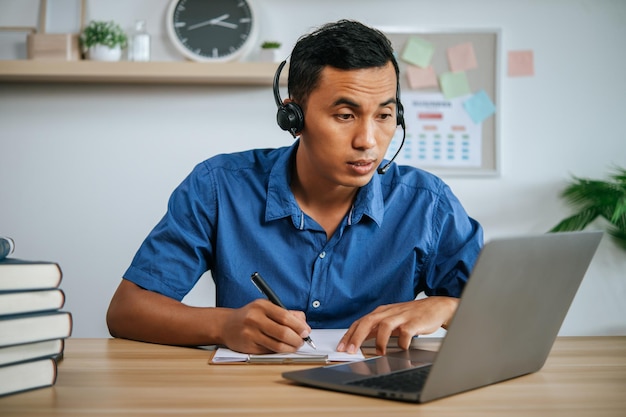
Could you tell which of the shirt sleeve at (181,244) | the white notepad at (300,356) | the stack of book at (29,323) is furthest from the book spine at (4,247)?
the shirt sleeve at (181,244)

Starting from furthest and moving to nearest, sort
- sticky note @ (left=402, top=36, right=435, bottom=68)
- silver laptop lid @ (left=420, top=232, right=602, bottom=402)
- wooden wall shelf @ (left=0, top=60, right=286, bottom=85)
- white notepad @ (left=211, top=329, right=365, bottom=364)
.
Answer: sticky note @ (left=402, top=36, right=435, bottom=68) → wooden wall shelf @ (left=0, top=60, right=286, bottom=85) → white notepad @ (left=211, top=329, right=365, bottom=364) → silver laptop lid @ (left=420, top=232, right=602, bottom=402)

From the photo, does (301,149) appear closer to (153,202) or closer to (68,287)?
(153,202)

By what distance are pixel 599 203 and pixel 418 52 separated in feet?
3.03

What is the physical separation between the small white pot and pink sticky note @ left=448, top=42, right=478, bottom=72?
4.31ft

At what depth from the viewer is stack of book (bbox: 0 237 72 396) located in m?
0.89

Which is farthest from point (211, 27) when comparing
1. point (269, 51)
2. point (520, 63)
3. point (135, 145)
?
point (520, 63)

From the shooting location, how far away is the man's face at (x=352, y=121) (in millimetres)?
1496

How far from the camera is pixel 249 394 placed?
92 cm

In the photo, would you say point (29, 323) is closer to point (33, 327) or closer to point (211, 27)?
point (33, 327)

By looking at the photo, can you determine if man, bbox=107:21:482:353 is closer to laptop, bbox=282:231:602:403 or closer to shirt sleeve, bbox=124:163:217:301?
shirt sleeve, bbox=124:163:217:301

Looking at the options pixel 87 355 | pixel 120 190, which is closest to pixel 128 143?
pixel 120 190

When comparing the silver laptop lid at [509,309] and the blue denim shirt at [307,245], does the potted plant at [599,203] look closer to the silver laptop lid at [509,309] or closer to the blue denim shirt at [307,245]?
the blue denim shirt at [307,245]

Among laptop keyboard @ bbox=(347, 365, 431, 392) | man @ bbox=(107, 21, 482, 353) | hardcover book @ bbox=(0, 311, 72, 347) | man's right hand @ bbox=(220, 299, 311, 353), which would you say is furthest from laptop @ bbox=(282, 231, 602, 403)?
man @ bbox=(107, 21, 482, 353)

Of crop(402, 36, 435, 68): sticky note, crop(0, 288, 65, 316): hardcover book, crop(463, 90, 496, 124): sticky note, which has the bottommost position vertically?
crop(0, 288, 65, 316): hardcover book
